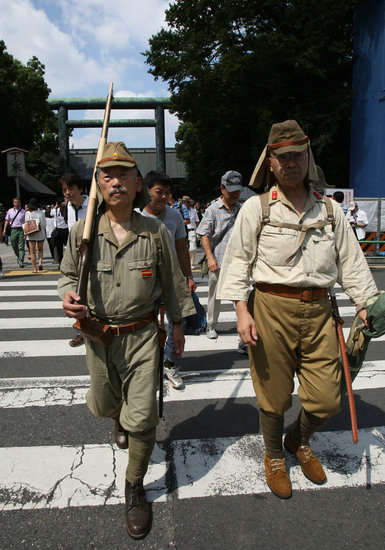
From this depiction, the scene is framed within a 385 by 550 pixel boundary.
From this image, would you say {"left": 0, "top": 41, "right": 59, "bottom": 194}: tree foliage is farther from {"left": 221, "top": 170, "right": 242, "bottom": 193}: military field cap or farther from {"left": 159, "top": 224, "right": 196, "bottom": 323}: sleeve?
{"left": 159, "top": 224, "right": 196, "bottom": 323}: sleeve

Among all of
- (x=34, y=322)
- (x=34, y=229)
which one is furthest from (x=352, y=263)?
(x=34, y=229)

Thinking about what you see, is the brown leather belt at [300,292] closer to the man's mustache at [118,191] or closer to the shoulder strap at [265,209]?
the shoulder strap at [265,209]

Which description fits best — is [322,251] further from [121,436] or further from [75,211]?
[75,211]

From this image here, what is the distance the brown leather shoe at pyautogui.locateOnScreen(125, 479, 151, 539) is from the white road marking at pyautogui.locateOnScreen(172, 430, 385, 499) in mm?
268

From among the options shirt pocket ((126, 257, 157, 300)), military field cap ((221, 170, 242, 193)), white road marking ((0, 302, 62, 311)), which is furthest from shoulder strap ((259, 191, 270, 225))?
white road marking ((0, 302, 62, 311))

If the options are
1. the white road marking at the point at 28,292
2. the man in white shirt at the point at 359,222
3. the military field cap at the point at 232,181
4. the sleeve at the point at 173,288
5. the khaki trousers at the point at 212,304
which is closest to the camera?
the sleeve at the point at 173,288

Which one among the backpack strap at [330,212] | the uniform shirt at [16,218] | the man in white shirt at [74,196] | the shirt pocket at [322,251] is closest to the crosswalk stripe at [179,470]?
the shirt pocket at [322,251]

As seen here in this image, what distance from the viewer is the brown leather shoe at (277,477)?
259 cm

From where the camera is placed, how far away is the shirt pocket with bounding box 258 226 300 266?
2.50m

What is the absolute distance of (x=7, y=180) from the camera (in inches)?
1444

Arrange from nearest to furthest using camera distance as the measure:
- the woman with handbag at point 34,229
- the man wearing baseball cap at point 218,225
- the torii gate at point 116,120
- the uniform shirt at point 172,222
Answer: the uniform shirt at point 172,222 < the man wearing baseball cap at point 218,225 < the woman with handbag at point 34,229 < the torii gate at point 116,120

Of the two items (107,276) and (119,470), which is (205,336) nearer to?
(119,470)

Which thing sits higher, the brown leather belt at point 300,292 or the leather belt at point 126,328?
the brown leather belt at point 300,292

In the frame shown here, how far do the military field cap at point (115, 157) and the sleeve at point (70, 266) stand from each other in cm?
39
